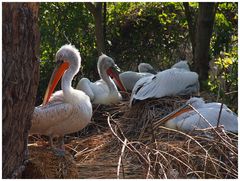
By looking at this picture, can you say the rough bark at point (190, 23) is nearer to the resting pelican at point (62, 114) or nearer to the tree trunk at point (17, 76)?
the resting pelican at point (62, 114)

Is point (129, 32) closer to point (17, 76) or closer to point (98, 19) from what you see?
point (98, 19)

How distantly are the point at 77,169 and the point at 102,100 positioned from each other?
120 inches

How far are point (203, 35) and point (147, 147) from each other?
4.37 metres

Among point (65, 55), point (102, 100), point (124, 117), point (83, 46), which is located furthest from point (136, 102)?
point (83, 46)

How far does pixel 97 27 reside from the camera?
29.9ft

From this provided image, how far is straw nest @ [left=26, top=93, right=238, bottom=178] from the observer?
407cm

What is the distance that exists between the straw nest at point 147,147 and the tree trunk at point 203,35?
1027 mm

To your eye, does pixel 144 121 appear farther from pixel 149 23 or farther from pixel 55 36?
pixel 149 23

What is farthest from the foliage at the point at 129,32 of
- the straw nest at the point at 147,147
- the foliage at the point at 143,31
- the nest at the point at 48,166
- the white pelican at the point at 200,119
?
the nest at the point at 48,166

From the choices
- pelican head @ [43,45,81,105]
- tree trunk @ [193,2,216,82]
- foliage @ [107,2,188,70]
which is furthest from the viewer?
foliage @ [107,2,188,70]

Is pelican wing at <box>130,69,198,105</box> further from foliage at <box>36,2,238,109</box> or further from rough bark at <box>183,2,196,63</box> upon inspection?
foliage at <box>36,2,238,109</box>

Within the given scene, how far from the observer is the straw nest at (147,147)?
13.3ft

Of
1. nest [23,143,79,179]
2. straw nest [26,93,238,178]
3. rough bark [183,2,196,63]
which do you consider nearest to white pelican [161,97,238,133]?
straw nest [26,93,238,178]

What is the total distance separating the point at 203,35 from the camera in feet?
26.7
